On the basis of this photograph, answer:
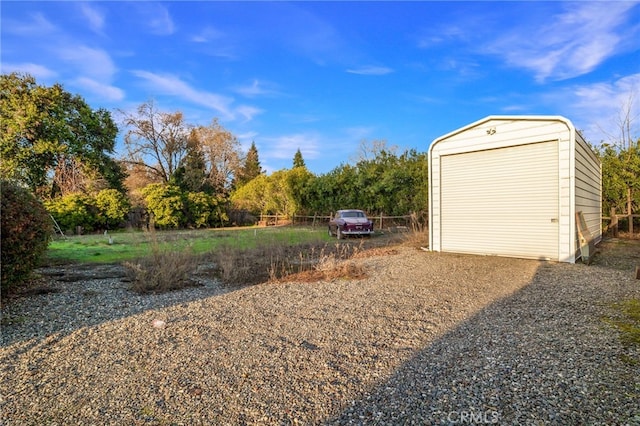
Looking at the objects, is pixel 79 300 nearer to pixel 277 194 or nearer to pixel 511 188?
pixel 511 188

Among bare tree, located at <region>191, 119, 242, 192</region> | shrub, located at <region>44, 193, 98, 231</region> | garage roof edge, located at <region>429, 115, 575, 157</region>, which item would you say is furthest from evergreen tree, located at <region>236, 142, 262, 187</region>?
garage roof edge, located at <region>429, 115, 575, 157</region>

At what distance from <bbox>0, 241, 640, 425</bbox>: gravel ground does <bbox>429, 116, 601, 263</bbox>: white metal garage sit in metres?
2.55

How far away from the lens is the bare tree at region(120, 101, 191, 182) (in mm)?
30219

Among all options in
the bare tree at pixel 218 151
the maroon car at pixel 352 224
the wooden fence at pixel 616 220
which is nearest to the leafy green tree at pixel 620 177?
the wooden fence at pixel 616 220

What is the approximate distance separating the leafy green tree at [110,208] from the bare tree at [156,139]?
36.0 feet

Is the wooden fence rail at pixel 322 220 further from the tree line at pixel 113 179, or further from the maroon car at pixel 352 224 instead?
the maroon car at pixel 352 224

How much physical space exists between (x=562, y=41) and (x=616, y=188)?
8.47m

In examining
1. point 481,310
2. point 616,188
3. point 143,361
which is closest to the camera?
point 143,361

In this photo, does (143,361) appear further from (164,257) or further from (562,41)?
(562,41)

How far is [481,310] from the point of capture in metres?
4.36

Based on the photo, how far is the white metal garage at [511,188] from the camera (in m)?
7.63

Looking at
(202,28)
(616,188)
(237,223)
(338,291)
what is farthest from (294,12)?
(237,223)

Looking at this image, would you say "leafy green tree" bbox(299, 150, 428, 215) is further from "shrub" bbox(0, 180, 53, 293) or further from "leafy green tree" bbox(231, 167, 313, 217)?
"shrub" bbox(0, 180, 53, 293)

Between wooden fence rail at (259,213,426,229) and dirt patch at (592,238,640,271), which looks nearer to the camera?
dirt patch at (592,238,640,271)
